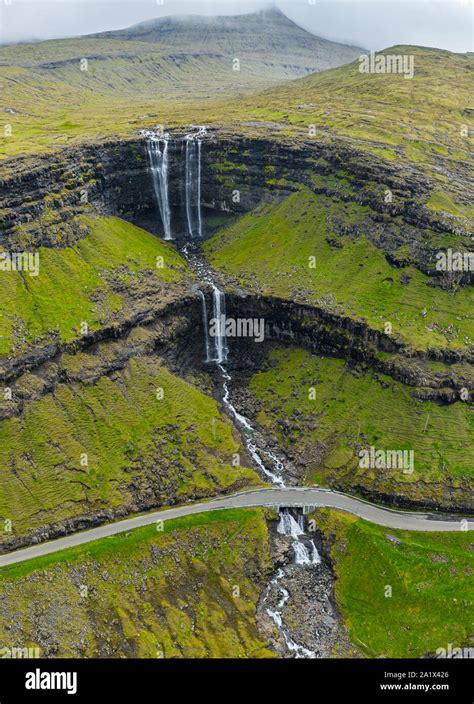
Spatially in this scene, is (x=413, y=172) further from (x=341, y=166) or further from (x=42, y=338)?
(x=42, y=338)

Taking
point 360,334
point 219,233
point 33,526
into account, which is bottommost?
point 33,526

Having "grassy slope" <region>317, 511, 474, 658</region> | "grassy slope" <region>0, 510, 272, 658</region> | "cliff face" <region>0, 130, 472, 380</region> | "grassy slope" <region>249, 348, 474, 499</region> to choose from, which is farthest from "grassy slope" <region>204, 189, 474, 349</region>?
"grassy slope" <region>0, 510, 272, 658</region>

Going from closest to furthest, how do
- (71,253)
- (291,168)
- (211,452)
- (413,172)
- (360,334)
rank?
(211,452)
(360,334)
(71,253)
(413,172)
(291,168)

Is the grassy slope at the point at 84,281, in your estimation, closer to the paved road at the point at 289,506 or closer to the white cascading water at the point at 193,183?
the white cascading water at the point at 193,183

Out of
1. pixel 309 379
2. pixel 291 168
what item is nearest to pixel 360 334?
pixel 309 379

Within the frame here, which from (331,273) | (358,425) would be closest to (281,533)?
(358,425)

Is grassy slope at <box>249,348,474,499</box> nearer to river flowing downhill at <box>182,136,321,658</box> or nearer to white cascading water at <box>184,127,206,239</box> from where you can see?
river flowing downhill at <box>182,136,321,658</box>

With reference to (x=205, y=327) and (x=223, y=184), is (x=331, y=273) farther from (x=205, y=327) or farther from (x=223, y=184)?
(x=223, y=184)
